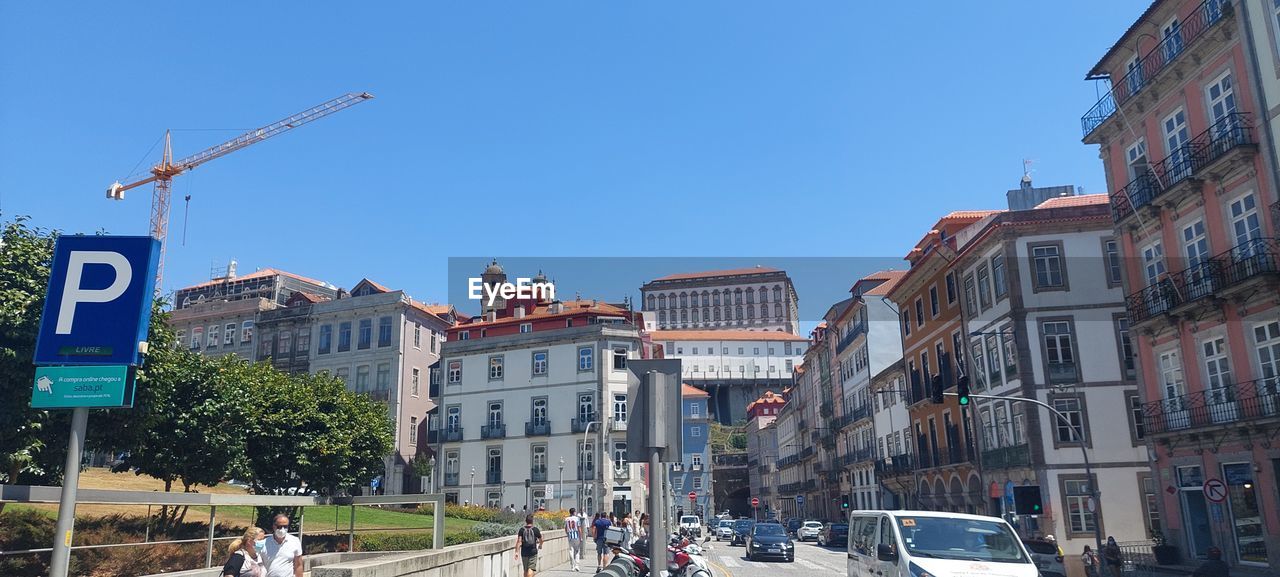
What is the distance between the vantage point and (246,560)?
34.1 ft

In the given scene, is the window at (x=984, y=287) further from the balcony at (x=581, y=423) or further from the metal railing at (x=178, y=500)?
the balcony at (x=581, y=423)

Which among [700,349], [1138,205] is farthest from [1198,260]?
[700,349]

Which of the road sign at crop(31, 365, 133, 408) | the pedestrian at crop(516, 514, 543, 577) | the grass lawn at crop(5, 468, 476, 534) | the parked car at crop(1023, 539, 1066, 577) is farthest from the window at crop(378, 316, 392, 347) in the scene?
the road sign at crop(31, 365, 133, 408)

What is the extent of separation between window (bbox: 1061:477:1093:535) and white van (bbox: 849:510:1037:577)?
24.8m

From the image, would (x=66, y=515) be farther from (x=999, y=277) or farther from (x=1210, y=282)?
(x=999, y=277)

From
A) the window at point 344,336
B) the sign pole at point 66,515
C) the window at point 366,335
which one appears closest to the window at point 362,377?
the window at point 366,335

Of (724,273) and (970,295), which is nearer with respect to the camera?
(970,295)

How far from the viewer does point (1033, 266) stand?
36.2 m

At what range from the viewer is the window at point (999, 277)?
36.9 meters

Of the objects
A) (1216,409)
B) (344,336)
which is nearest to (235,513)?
(1216,409)

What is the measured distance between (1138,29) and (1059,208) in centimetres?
991

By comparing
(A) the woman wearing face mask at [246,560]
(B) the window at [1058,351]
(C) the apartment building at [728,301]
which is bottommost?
(A) the woman wearing face mask at [246,560]

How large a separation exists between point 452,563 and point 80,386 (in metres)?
7.55

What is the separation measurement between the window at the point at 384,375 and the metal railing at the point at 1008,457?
42.1m
